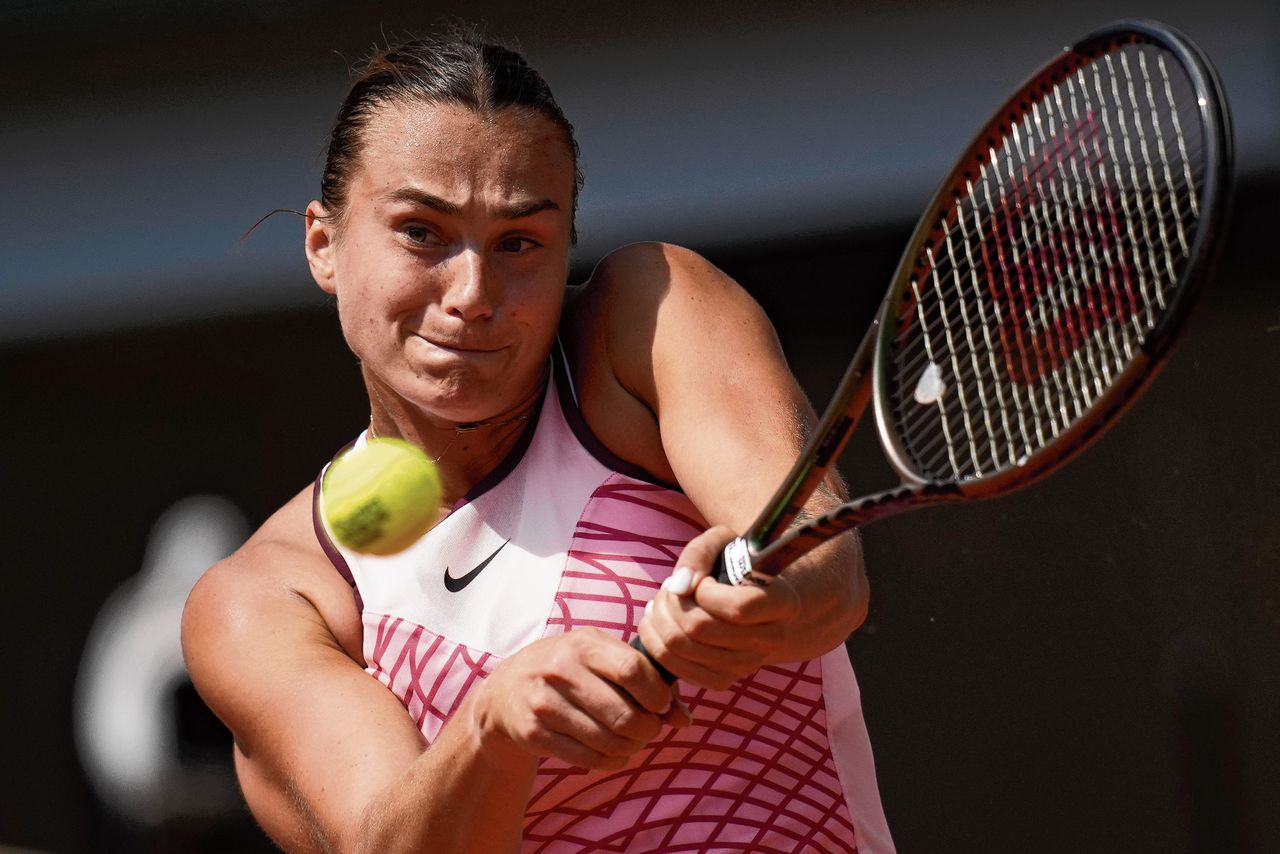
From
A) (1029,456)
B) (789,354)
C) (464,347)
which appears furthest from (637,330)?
(789,354)

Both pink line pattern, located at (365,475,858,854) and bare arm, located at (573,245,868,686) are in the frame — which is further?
pink line pattern, located at (365,475,858,854)

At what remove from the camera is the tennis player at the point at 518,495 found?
1.89 metres

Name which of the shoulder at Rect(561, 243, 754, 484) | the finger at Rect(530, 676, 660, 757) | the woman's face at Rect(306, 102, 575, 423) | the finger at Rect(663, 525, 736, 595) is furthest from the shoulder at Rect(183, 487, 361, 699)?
the finger at Rect(663, 525, 736, 595)

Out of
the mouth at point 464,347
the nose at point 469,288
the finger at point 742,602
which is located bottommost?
the mouth at point 464,347

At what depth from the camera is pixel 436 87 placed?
1999 millimetres

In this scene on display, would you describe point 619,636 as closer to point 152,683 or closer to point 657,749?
point 657,749

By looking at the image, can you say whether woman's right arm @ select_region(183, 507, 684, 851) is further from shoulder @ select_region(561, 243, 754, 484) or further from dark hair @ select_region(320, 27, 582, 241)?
dark hair @ select_region(320, 27, 582, 241)

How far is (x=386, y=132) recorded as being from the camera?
6.61 ft

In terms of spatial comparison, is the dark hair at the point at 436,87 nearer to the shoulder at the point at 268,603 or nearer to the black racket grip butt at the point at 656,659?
the shoulder at the point at 268,603

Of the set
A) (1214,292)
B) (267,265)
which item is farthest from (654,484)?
(267,265)

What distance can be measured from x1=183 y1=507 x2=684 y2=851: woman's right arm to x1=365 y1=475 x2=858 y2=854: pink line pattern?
0.12m

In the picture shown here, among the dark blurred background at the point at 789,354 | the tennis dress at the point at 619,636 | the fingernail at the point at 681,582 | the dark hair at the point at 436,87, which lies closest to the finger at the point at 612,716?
the fingernail at the point at 681,582

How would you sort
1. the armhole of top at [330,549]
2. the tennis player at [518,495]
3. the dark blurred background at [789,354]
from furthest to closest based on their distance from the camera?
1. the dark blurred background at [789,354]
2. the armhole of top at [330,549]
3. the tennis player at [518,495]

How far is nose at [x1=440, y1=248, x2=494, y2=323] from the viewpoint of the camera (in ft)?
6.24
